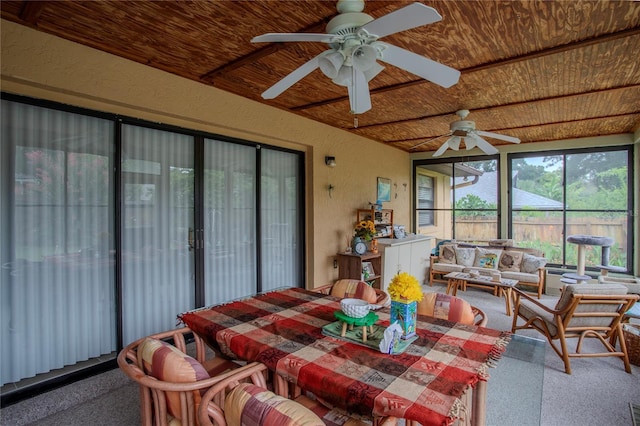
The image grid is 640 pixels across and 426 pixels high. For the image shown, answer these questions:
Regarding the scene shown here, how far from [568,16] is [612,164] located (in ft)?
15.9

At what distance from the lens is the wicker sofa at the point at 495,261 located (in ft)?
17.5

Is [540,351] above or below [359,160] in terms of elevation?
below

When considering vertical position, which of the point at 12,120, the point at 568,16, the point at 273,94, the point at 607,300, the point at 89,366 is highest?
the point at 568,16

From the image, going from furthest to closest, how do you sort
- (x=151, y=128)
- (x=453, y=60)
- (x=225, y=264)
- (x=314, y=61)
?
(x=225, y=264) → (x=151, y=128) → (x=453, y=60) → (x=314, y=61)

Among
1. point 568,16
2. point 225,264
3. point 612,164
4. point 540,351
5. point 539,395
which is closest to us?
point 568,16

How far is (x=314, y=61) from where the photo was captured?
73.0 inches

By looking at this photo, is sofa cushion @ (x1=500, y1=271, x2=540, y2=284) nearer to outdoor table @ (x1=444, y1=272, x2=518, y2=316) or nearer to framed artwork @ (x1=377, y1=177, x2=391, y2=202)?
outdoor table @ (x1=444, y1=272, x2=518, y2=316)

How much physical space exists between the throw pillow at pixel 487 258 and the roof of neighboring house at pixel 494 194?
1158 millimetres

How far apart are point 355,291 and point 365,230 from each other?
241cm

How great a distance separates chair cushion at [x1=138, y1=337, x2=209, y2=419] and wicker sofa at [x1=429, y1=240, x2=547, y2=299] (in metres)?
5.21

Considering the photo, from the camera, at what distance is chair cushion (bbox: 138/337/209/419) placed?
4.45 ft

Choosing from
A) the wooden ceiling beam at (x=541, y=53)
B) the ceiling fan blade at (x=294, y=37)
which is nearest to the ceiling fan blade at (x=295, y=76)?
the ceiling fan blade at (x=294, y=37)

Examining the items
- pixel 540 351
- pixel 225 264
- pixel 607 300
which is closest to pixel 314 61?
pixel 225 264

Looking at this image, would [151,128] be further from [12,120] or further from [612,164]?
[612,164]
